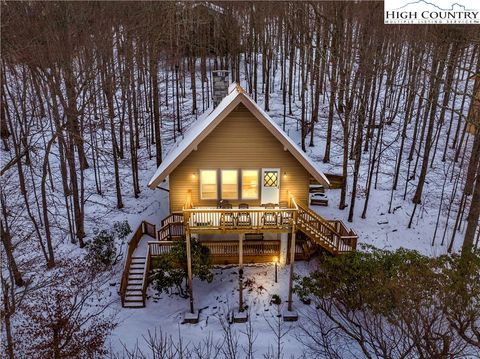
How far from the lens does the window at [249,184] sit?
68.7 feet

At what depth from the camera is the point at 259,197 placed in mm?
21312

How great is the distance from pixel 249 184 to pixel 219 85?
287 inches

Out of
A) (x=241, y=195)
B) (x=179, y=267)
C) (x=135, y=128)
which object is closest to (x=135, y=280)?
(x=179, y=267)

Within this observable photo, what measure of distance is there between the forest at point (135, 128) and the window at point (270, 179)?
582cm

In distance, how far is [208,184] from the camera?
21.1 metres

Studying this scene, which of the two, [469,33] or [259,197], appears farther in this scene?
[469,33]

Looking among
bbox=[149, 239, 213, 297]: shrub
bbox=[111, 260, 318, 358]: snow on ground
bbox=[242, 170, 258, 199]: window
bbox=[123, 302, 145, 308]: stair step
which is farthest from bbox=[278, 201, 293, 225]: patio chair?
bbox=[123, 302, 145, 308]: stair step

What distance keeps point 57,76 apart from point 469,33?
2486 centimetres

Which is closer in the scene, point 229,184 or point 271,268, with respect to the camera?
point 229,184

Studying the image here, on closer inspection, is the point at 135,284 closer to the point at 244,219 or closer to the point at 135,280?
the point at 135,280

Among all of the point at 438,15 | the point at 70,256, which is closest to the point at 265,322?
the point at 70,256

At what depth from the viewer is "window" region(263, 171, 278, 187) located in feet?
68.4

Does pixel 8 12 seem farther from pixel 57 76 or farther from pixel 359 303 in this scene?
pixel 359 303

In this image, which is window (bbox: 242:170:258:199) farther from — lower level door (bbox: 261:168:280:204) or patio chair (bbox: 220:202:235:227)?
patio chair (bbox: 220:202:235:227)
